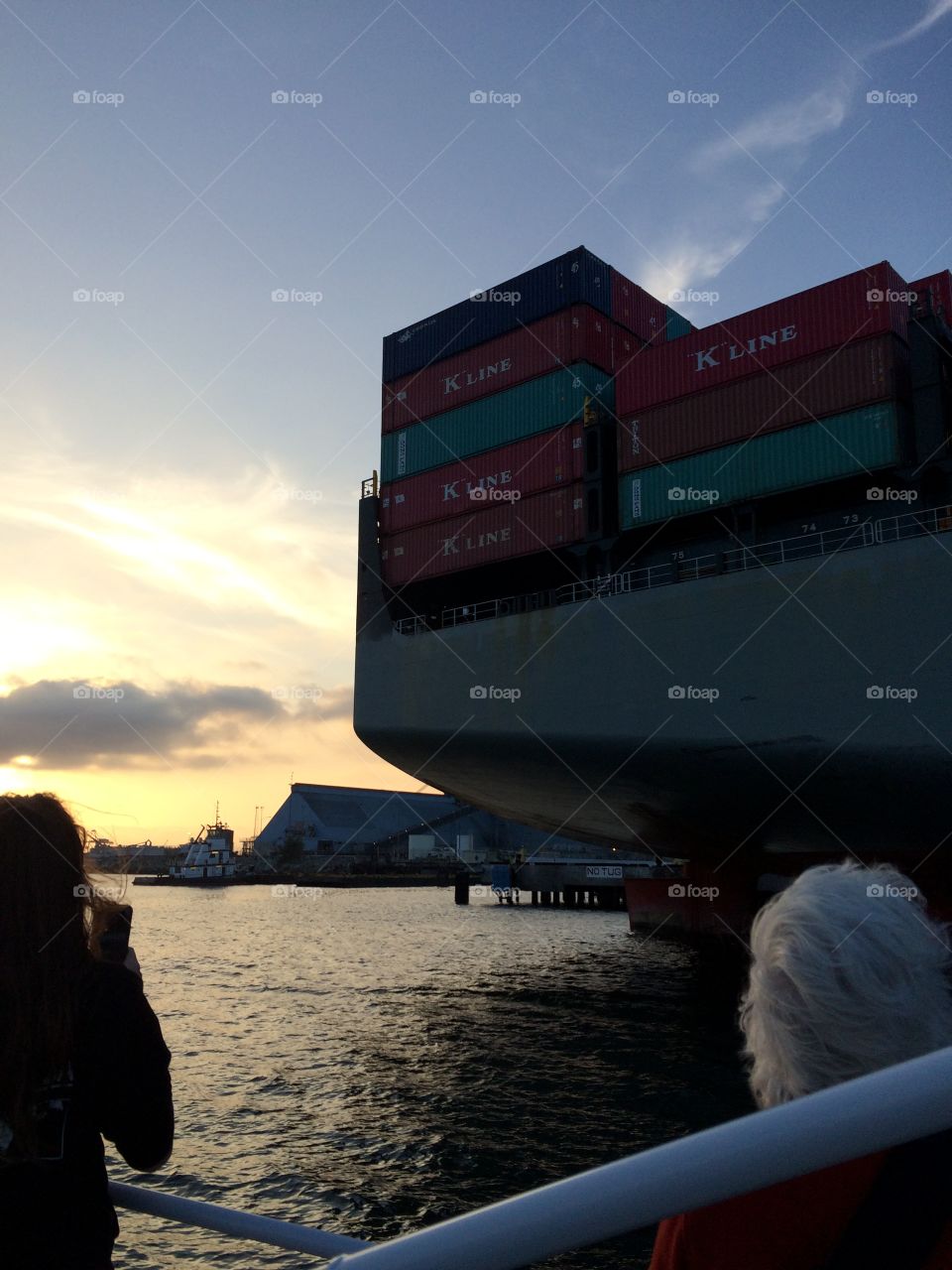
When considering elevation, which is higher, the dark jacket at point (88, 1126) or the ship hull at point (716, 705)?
the ship hull at point (716, 705)

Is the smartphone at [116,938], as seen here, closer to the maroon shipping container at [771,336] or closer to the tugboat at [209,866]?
the maroon shipping container at [771,336]

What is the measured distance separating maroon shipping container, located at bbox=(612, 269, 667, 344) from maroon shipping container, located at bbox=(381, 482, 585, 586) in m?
5.85

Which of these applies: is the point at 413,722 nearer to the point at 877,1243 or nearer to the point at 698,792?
the point at 698,792

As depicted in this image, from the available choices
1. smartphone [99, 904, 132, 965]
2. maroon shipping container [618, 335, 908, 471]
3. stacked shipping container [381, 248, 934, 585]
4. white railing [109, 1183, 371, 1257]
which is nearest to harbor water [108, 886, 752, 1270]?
white railing [109, 1183, 371, 1257]

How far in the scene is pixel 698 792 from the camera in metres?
19.0

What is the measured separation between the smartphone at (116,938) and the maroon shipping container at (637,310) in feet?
76.2

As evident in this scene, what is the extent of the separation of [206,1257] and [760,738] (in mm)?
12126

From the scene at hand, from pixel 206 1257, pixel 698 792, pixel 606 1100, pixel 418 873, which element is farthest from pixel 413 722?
pixel 418 873

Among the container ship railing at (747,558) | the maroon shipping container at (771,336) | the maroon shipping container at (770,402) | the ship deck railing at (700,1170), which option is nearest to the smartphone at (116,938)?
the ship deck railing at (700,1170)

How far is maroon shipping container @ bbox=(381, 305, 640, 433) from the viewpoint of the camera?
2216 centimetres

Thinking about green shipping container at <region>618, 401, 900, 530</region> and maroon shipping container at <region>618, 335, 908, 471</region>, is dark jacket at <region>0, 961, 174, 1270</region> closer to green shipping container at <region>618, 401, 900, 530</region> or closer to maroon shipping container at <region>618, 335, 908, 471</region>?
green shipping container at <region>618, 401, 900, 530</region>

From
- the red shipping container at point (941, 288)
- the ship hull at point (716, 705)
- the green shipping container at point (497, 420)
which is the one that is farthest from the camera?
the green shipping container at point (497, 420)

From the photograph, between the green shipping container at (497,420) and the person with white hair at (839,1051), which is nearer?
the person with white hair at (839,1051)

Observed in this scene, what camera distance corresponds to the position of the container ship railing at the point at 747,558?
1627 cm
